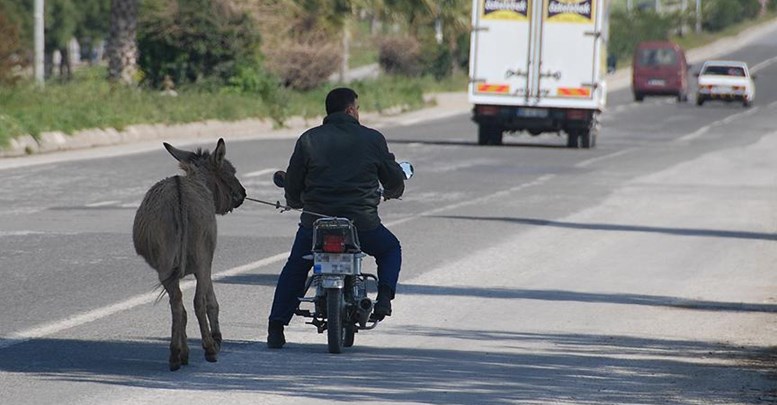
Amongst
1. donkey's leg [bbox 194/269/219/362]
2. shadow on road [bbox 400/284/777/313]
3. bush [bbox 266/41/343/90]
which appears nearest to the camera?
donkey's leg [bbox 194/269/219/362]

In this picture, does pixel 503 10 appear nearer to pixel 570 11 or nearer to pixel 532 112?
pixel 570 11

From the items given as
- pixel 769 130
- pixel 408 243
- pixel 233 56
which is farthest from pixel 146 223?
pixel 769 130

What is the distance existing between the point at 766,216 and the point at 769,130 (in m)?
23.4

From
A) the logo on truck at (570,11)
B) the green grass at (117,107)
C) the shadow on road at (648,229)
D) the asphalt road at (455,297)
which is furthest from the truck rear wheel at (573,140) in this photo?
the shadow on road at (648,229)

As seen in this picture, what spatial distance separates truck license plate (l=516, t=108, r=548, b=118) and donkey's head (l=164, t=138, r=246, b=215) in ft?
81.1

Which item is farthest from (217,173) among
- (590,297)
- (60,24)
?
(60,24)

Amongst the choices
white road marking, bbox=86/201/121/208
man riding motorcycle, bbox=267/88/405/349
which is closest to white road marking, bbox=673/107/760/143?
white road marking, bbox=86/201/121/208

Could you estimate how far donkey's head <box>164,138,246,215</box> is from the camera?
964 cm

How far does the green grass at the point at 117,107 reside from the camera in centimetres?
2939

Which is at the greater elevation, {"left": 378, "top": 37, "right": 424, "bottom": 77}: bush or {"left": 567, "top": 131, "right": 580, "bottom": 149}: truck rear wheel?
{"left": 567, "top": 131, "right": 580, "bottom": 149}: truck rear wheel

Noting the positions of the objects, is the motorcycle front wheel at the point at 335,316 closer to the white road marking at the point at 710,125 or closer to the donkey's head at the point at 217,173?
the donkey's head at the point at 217,173

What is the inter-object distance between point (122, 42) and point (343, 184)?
2847cm

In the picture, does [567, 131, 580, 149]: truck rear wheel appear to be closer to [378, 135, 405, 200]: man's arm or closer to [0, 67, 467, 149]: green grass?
[0, 67, 467, 149]: green grass

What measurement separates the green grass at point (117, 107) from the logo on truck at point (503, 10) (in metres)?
5.89
